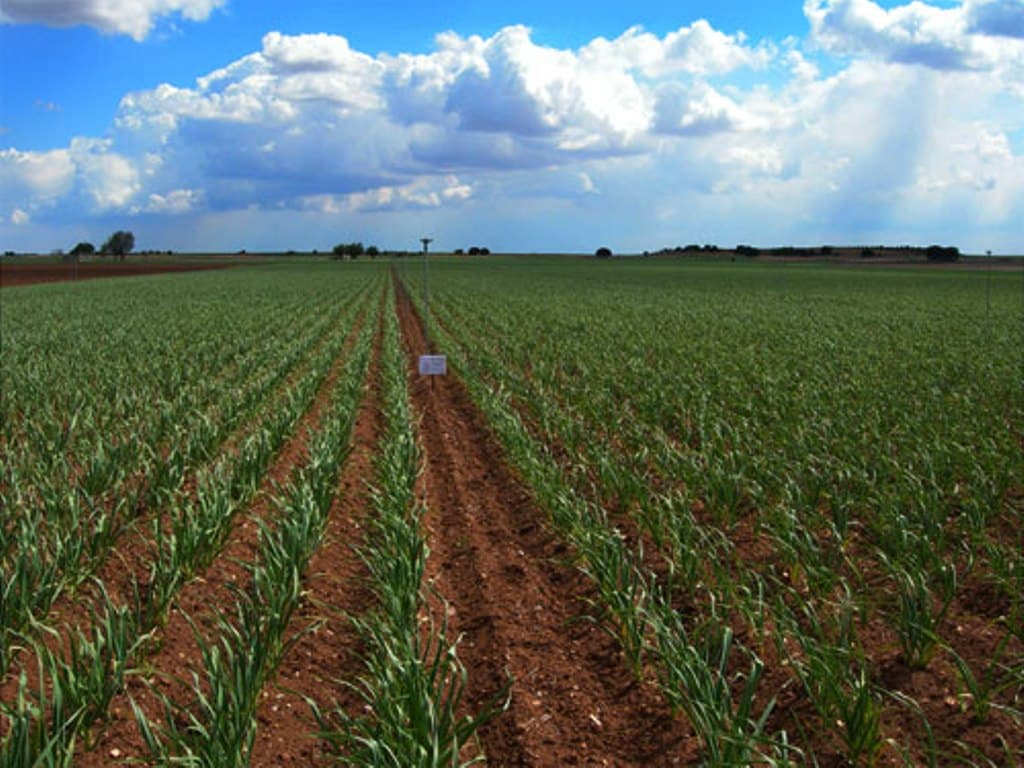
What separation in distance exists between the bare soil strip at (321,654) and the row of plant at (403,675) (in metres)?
0.11

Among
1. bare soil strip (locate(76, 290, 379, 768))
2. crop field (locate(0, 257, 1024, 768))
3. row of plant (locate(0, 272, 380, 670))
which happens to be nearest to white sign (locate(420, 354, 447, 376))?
crop field (locate(0, 257, 1024, 768))

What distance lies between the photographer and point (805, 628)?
5.20 m

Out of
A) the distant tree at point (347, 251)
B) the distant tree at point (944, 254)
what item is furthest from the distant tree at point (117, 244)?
the distant tree at point (944, 254)

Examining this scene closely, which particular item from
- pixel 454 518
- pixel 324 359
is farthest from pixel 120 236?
pixel 454 518

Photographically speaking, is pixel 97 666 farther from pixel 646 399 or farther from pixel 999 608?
pixel 646 399

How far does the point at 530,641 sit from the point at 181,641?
2178 millimetres

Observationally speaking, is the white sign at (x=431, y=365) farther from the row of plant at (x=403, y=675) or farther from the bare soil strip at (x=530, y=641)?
the row of plant at (x=403, y=675)

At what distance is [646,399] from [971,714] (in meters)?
8.09

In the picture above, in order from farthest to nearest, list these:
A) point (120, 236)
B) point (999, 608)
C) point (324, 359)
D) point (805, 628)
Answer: point (120, 236) → point (324, 359) → point (999, 608) → point (805, 628)

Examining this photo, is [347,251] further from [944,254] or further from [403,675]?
[403,675]

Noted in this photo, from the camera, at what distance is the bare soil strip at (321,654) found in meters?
4.04

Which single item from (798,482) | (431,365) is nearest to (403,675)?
(798,482)

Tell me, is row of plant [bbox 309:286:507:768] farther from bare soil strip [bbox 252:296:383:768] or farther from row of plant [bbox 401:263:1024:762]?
→ row of plant [bbox 401:263:1024:762]

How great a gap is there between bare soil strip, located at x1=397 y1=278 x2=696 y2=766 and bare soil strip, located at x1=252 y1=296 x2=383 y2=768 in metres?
0.66
